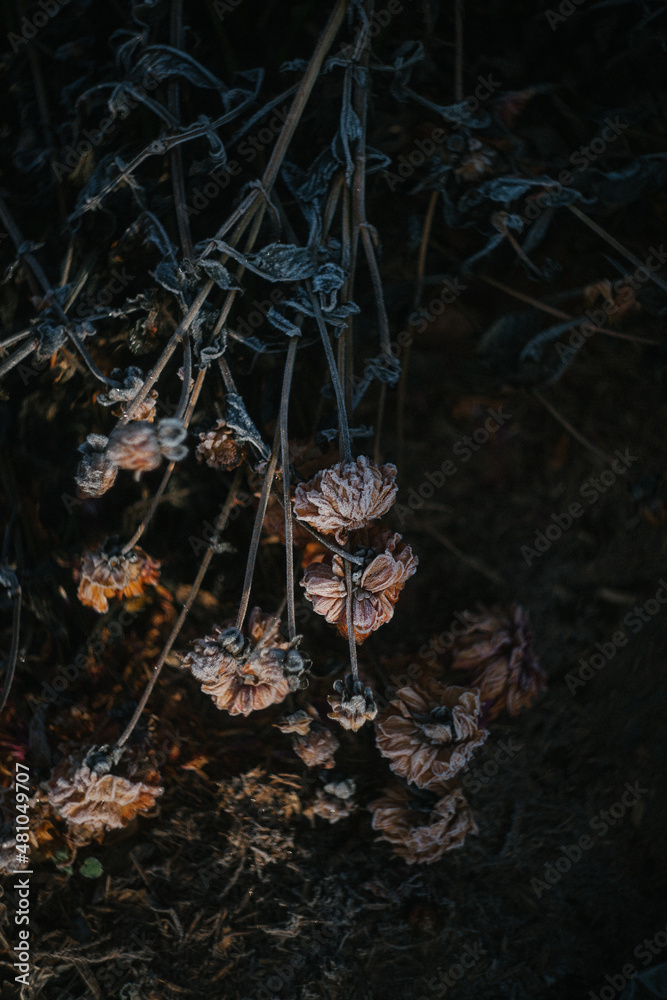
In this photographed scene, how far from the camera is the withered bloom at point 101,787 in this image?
0.68m

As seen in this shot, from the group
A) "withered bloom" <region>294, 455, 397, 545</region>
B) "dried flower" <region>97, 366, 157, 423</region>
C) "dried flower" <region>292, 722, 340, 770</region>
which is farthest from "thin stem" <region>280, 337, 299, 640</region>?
"dried flower" <region>292, 722, 340, 770</region>

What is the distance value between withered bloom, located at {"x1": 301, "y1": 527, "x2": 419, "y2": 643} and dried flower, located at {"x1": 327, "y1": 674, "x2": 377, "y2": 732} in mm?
47

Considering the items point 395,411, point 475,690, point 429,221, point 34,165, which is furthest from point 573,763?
point 34,165

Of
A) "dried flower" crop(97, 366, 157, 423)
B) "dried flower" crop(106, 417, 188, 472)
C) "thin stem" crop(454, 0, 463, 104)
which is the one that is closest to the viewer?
"dried flower" crop(106, 417, 188, 472)

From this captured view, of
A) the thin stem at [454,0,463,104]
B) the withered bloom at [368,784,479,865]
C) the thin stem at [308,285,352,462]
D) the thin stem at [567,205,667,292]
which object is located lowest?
the withered bloom at [368,784,479,865]

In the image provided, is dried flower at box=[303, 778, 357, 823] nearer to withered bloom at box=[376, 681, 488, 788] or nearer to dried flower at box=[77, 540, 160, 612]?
withered bloom at box=[376, 681, 488, 788]

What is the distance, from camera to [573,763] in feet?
2.78

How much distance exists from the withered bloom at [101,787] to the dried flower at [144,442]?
34 centimetres

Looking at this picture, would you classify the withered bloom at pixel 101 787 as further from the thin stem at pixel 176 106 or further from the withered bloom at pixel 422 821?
the thin stem at pixel 176 106

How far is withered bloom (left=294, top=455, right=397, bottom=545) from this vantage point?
1.74 ft

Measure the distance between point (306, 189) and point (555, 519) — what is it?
0.45m

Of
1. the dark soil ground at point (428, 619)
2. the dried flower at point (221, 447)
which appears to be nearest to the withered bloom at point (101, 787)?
the dark soil ground at point (428, 619)

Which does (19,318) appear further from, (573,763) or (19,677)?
(573,763)

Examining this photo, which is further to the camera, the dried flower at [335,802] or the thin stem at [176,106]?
the dried flower at [335,802]
